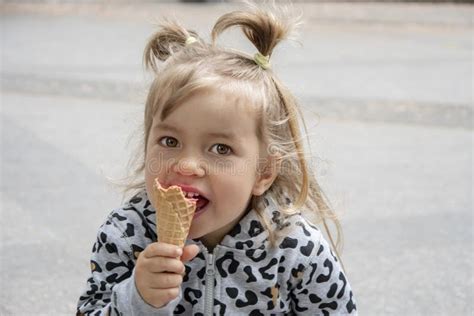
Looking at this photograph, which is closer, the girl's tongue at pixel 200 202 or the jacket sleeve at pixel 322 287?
the girl's tongue at pixel 200 202

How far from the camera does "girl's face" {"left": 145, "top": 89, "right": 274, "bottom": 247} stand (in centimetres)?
176

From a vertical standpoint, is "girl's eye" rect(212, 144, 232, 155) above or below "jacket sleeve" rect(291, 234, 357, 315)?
above

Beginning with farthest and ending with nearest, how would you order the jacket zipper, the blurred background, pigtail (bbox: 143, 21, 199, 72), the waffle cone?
1. the blurred background
2. pigtail (bbox: 143, 21, 199, 72)
3. the jacket zipper
4. the waffle cone

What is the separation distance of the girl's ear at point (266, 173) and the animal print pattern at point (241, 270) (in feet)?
0.20

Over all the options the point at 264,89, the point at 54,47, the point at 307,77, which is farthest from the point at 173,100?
the point at 54,47

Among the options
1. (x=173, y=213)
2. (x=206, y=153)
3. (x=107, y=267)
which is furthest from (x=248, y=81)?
(x=107, y=267)

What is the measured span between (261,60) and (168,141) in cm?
28

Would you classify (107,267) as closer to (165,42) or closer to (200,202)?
(200,202)

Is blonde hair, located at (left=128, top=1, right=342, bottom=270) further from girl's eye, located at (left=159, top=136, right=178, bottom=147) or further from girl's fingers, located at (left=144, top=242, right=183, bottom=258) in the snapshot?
girl's fingers, located at (left=144, top=242, right=183, bottom=258)

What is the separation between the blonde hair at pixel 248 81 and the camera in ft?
5.96

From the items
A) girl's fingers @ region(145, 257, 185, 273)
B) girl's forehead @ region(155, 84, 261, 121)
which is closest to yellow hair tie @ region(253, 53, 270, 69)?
girl's forehead @ region(155, 84, 261, 121)

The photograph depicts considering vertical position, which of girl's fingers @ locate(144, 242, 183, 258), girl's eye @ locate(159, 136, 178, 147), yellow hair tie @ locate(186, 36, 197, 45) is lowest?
girl's fingers @ locate(144, 242, 183, 258)

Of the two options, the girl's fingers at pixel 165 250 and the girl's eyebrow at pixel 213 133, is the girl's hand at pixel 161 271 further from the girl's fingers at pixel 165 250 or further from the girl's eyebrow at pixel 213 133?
the girl's eyebrow at pixel 213 133

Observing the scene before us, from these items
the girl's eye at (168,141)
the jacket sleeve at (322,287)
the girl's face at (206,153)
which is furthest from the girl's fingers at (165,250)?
the jacket sleeve at (322,287)
